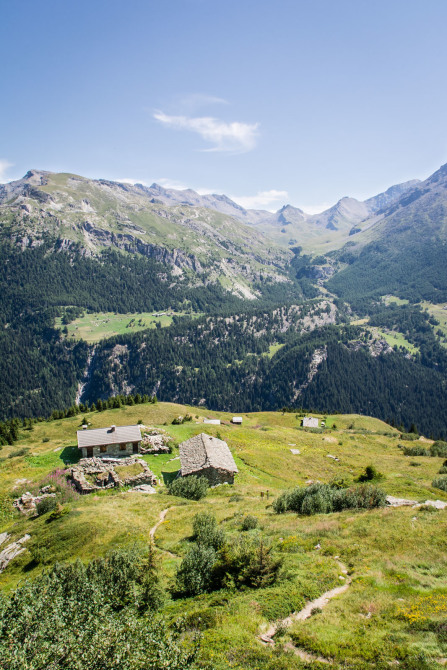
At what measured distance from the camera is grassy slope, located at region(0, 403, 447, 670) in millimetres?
13016

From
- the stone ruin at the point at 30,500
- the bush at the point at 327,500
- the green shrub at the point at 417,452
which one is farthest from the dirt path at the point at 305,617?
A: the green shrub at the point at 417,452

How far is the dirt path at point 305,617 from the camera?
1248cm

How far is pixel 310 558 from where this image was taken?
20500 mm

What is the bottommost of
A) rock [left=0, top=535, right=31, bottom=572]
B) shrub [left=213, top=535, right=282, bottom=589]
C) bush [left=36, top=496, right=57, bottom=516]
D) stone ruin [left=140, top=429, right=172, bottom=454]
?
stone ruin [left=140, top=429, right=172, bottom=454]

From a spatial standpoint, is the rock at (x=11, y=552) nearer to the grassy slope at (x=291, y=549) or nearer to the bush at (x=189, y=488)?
the grassy slope at (x=291, y=549)

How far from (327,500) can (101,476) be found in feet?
94.2

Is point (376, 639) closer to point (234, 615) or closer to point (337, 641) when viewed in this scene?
point (337, 641)

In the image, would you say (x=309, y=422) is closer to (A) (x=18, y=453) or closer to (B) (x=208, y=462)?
(B) (x=208, y=462)

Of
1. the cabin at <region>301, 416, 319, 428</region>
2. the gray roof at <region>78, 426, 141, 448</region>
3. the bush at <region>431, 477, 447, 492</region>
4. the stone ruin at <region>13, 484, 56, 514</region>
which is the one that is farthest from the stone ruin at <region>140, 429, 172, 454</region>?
the cabin at <region>301, 416, 319, 428</region>

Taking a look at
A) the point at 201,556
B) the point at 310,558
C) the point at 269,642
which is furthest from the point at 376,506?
the point at 269,642

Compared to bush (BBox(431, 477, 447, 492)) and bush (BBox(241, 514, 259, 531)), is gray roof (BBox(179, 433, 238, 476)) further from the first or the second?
bush (BBox(431, 477, 447, 492))

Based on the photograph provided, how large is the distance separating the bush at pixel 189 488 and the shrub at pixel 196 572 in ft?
69.6

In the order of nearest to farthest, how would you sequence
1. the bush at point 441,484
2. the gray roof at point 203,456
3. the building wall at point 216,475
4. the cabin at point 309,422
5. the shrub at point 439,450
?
the bush at point 441,484 < the building wall at point 216,475 < the gray roof at point 203,456 < the shrub at point 439,450 < the cabin at point 309,422

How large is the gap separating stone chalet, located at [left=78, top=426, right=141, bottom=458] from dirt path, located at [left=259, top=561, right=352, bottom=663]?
3983cm
